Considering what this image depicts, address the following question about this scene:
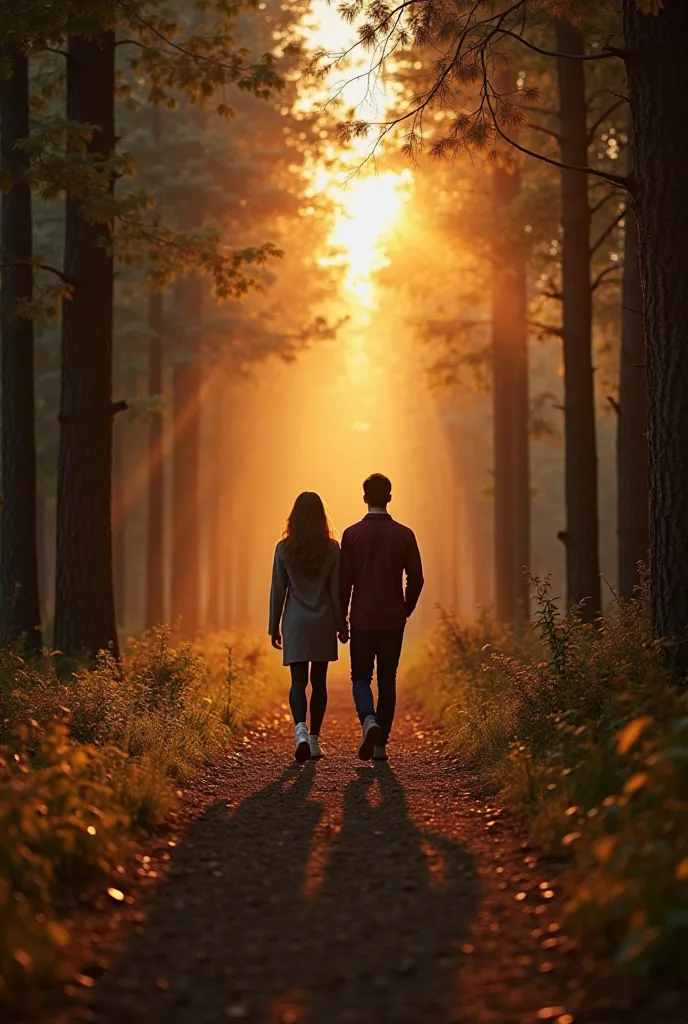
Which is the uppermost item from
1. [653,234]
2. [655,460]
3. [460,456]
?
[460,456]

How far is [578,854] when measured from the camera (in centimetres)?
545

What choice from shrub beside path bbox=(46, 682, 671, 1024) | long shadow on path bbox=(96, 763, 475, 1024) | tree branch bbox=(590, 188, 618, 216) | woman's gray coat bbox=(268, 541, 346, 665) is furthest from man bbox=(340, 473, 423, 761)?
tree branch bbox=(590, 188, 618, 216)

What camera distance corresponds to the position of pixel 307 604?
10.0 metres

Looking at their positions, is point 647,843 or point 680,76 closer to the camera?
point 647,843

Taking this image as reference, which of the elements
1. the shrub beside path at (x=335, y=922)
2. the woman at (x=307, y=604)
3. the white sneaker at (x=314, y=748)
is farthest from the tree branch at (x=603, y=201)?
the shrub beside path at (x=335, y=922)

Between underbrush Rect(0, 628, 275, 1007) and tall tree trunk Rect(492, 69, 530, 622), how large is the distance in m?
9.00

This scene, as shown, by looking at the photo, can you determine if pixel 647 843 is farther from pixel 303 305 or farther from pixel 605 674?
pixel 303 305

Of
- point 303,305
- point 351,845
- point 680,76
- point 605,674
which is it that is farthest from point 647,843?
point 303,305

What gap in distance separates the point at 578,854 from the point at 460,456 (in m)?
37.8

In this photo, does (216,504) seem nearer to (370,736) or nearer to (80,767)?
(370,736)

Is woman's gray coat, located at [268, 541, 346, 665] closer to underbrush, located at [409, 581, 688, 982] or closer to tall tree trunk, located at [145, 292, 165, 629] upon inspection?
underbrush, located at [409, 581, 688, 982]

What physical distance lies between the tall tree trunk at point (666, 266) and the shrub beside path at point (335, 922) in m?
2.12

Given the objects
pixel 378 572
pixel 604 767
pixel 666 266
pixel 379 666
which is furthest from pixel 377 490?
pixel 604 767

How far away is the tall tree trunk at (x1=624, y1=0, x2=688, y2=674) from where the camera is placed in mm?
8133
